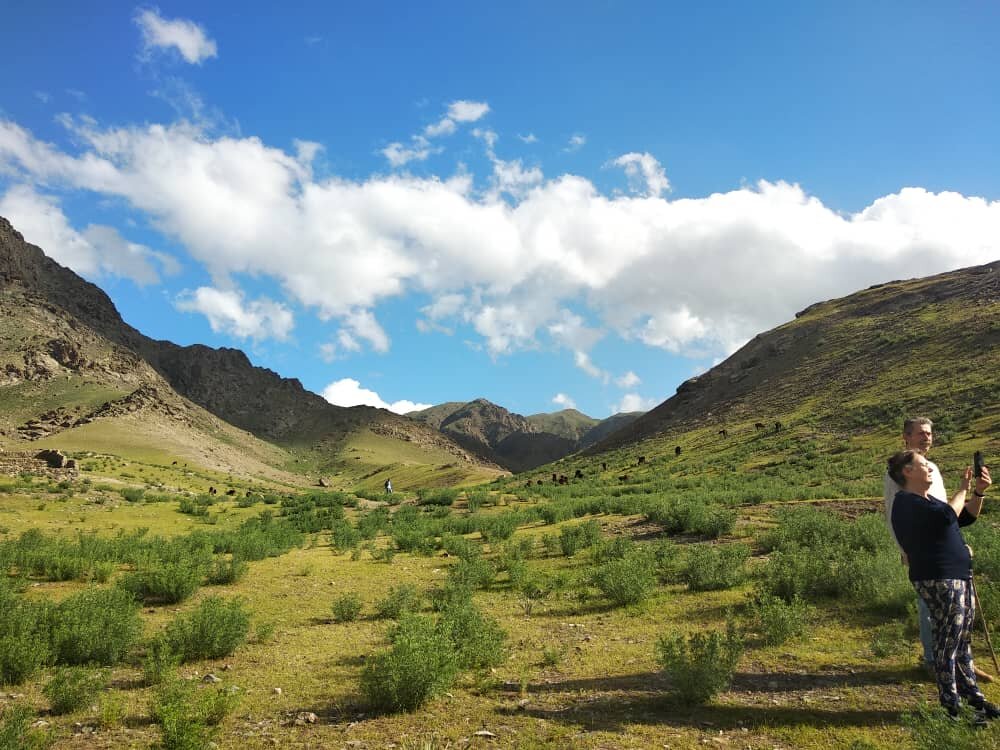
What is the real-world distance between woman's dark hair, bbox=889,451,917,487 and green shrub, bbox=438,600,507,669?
212 inches

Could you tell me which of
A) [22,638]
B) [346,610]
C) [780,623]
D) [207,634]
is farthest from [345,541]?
[780,623]

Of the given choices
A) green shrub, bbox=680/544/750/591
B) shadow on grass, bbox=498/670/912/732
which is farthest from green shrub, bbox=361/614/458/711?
green shrub, bbox=680/544/750/591

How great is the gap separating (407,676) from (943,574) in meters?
5.67

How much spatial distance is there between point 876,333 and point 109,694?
305 ft

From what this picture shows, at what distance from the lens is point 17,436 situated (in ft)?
267

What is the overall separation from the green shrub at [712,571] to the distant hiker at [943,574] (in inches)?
222

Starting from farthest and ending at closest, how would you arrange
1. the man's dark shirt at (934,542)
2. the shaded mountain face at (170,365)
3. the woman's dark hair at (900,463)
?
the shaded mountain face at (170,365), the woman's dark hair at (900,463), the man's dark shirt at (934,542)

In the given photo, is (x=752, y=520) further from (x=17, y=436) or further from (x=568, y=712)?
(x=17, y=436)

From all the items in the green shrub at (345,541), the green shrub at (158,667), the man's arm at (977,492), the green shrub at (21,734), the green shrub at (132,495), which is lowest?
the green shrub at (132,495)

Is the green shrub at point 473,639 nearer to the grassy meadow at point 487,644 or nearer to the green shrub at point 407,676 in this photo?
the grassy meadow at point 487,644

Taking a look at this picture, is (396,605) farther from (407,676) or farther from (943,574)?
(943,574)

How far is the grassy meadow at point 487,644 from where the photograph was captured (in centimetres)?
564

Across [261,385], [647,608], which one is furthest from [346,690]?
[261,385]

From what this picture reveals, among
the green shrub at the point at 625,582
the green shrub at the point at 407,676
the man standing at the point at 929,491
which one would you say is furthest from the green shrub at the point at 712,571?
the green shrub at the point at 407,676
